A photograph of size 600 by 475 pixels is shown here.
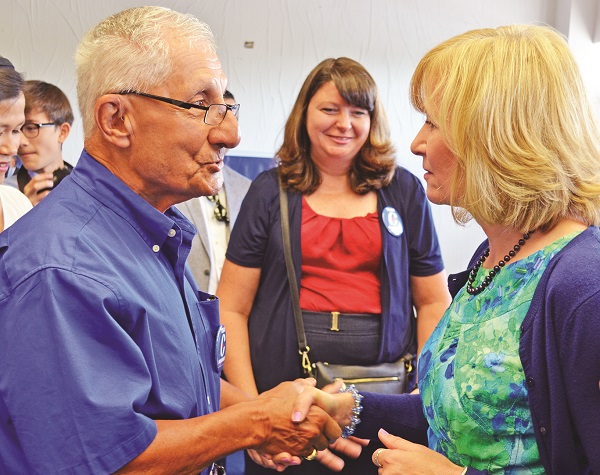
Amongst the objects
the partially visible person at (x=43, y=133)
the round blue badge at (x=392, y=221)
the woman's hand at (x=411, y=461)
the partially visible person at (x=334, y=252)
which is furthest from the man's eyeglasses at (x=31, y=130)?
the woman's hand at (x=411, y=461)

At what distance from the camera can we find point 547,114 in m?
1.39

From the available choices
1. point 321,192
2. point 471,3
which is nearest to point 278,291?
point 321,192

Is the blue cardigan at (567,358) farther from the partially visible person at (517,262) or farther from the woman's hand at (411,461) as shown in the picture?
the woman's hand at (411,461)

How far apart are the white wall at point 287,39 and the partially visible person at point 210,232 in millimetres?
1148

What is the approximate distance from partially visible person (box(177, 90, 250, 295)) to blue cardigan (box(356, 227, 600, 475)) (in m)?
2.06

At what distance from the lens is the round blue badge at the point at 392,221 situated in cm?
256

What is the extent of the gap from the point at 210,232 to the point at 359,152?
0.85 m

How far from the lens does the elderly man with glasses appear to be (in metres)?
1.21

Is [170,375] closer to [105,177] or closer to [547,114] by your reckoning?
[105,177]

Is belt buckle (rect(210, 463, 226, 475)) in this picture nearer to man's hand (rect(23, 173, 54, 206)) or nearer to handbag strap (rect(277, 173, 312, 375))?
handbag strap (rect(277, 173, 312, 375))

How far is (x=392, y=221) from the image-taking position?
2584mm

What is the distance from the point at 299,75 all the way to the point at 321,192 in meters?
2.27

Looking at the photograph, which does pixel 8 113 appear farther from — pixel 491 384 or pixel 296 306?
pixel 491 384

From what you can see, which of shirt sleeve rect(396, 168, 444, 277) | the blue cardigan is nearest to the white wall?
shirt sleeve rect(396, 168, 444, 277)
